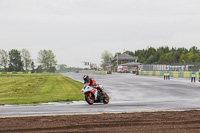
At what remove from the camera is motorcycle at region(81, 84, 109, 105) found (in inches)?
555

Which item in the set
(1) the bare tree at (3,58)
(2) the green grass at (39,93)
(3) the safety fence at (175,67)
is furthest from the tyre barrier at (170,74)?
(1) the bare tree at (3,58)

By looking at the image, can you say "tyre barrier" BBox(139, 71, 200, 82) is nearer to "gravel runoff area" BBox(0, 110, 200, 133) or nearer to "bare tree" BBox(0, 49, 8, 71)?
"gravel runoff area" BBox(0, 110, 200, 133)

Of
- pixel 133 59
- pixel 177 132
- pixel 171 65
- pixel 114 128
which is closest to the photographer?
pixel 177 132

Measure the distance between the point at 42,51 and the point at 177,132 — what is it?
18910 centimetres

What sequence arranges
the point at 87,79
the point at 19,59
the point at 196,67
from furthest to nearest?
the point at 19,59 → the point at 196,67 → the point at 87,79

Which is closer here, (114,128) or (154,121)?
(114,128)

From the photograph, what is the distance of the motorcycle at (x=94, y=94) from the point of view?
1409 cm

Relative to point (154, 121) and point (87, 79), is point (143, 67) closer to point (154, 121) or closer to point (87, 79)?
point (87, 79)

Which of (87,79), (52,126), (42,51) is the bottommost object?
(52,126)

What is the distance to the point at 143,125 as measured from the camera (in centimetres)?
750

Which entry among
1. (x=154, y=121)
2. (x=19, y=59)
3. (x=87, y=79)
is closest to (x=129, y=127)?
(x=154, y=121)

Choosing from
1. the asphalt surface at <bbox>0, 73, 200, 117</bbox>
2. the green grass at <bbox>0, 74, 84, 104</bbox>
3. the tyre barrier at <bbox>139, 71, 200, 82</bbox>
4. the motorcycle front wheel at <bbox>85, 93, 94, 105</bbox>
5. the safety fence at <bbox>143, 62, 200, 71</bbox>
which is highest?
the safety fence at <bbox>143, 62, 200, 71</bbox>

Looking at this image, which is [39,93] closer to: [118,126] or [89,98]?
[89,98]

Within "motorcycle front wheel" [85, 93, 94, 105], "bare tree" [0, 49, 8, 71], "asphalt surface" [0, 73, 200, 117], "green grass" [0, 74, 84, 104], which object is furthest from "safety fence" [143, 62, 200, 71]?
"bare tree" [0, 49, 8, 71]
